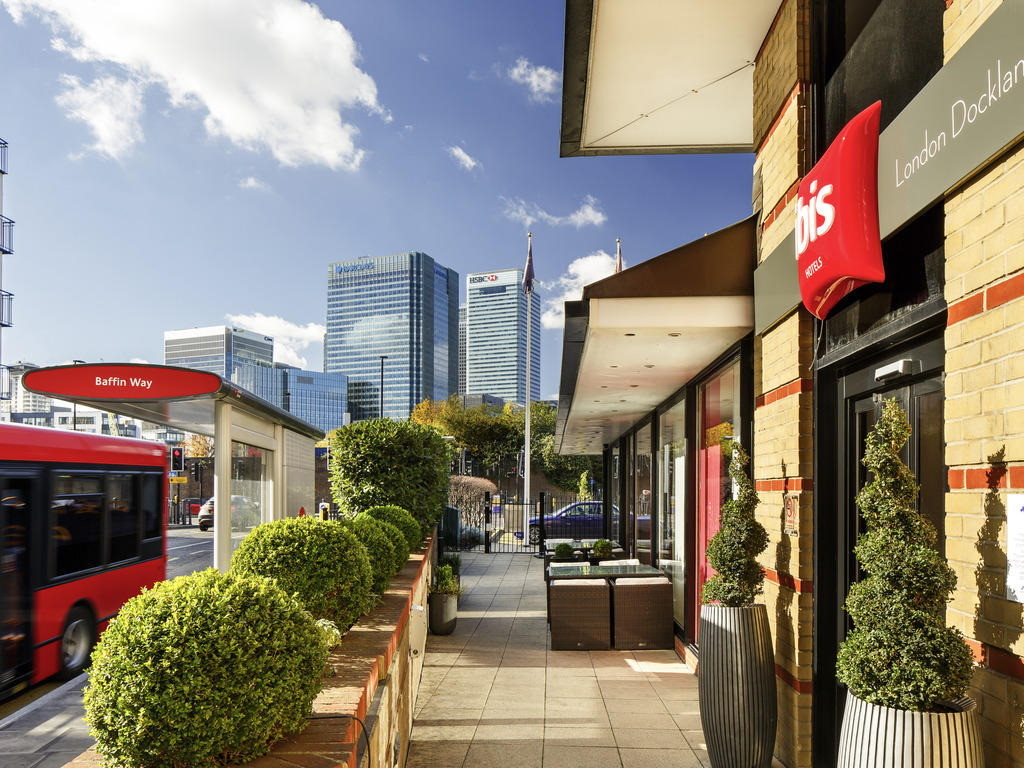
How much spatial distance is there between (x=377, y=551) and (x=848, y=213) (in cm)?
376

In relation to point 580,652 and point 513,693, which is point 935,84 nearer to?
point 513,693

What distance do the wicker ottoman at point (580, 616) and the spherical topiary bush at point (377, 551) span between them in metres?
3.32

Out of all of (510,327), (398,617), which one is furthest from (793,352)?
(510,327)

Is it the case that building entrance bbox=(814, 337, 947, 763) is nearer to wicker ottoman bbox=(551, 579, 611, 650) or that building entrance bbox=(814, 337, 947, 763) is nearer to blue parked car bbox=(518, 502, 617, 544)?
wicker ottoman bbox=(551, 579, 611, 650)

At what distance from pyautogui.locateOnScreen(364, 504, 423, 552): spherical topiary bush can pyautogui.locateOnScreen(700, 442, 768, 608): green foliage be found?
3.71 m

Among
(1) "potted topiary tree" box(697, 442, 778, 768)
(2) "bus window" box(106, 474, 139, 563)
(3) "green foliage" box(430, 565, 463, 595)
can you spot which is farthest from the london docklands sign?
(2) "bus window" box(106, 474, 139, 563)

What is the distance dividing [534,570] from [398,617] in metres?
12.0

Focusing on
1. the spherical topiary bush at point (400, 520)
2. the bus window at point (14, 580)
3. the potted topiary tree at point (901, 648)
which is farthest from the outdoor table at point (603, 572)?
the potted topiary tree at point (901, 648)

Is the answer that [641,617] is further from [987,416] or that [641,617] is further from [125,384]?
[987,416]

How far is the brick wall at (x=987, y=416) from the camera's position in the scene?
92.0 inches

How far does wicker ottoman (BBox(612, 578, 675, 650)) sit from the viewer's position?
27.7 feet

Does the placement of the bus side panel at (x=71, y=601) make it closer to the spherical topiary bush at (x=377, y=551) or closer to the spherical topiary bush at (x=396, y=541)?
the spherical topiary bush at (x=396, y=541)

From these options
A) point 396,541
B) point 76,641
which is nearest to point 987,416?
point 396,541

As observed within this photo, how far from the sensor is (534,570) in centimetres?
1634
